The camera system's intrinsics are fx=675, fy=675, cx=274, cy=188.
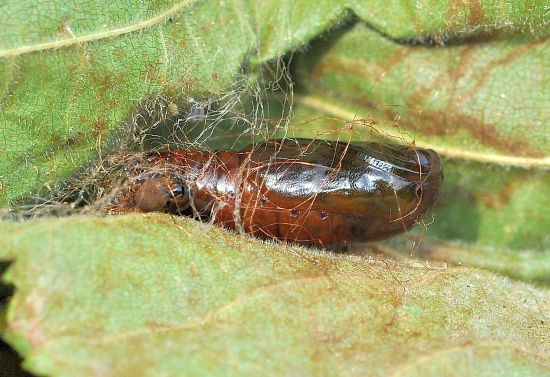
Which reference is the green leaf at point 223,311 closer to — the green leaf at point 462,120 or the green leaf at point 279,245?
the green leaf at point 279,245

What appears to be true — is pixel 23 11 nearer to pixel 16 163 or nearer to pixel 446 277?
pixel 16 163

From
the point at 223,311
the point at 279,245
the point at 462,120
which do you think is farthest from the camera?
the point at 462,120

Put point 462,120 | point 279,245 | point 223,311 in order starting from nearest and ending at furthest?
point 223,311
point 279,245
point 462,120

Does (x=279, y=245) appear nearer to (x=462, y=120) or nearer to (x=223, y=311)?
(x=223, y=311)

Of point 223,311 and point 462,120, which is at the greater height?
point 462,120

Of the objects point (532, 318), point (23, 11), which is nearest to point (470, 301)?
point (532, 318)

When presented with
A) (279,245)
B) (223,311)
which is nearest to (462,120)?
(279,245)

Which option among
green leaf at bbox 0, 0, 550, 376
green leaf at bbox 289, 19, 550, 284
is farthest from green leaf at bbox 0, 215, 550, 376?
green leaf at bbox 289, 19, 550, 284

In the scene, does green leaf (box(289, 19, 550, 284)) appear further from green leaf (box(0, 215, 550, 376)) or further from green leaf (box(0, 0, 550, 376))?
green leaf (box(0, 215, 550, 376))
